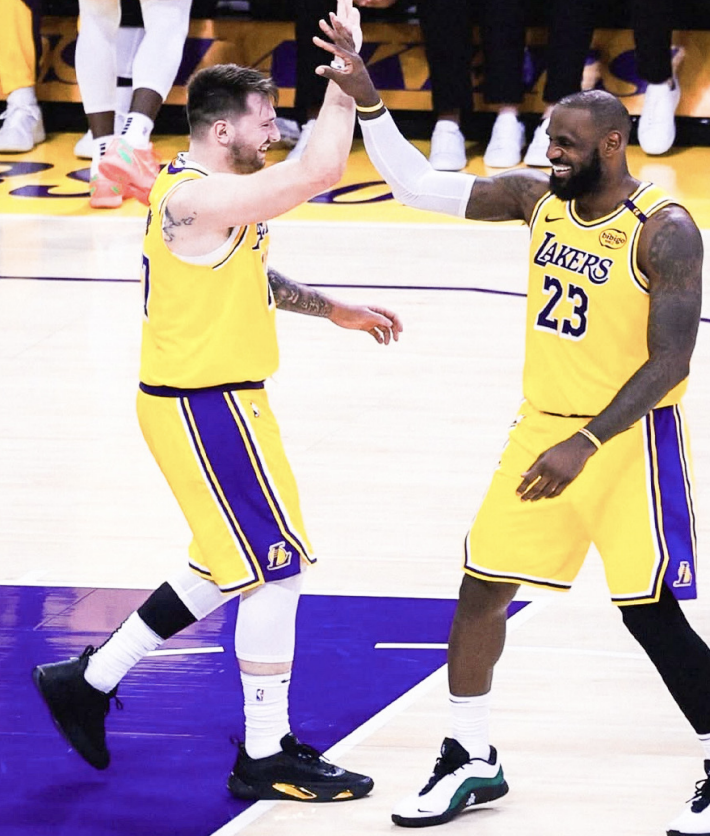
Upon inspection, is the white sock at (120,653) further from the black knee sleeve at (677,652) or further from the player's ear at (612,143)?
the player's ear at (612,143)

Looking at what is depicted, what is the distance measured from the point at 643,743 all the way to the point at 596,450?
0.91 m

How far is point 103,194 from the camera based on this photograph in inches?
377

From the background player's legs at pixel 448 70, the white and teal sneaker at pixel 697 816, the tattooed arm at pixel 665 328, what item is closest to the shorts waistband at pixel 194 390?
the tattooed arm at pixel 665 328

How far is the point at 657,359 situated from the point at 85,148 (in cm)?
784

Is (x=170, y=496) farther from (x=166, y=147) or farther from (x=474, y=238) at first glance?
(x=166, y=147)

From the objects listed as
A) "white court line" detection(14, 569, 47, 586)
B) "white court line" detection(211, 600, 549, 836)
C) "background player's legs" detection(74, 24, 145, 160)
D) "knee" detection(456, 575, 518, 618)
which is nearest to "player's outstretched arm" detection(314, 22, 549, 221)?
"knee" detection(456, 575, 518, 618)

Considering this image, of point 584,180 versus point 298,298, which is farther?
point 298,298

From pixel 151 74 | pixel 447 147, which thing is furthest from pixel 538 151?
pixel 151 74

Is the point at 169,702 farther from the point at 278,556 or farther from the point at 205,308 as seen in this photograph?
the point at 205,308

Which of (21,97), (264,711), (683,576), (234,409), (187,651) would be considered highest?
(234,409)

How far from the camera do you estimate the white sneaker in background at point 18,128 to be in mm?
10867

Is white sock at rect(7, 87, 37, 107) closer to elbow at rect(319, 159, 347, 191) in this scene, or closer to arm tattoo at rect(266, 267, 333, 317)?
arm tattoo at rect(266, 267, 333, 317)

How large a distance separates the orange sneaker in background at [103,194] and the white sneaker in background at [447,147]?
1.83m

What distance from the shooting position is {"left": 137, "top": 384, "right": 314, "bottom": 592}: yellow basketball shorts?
365 cm
